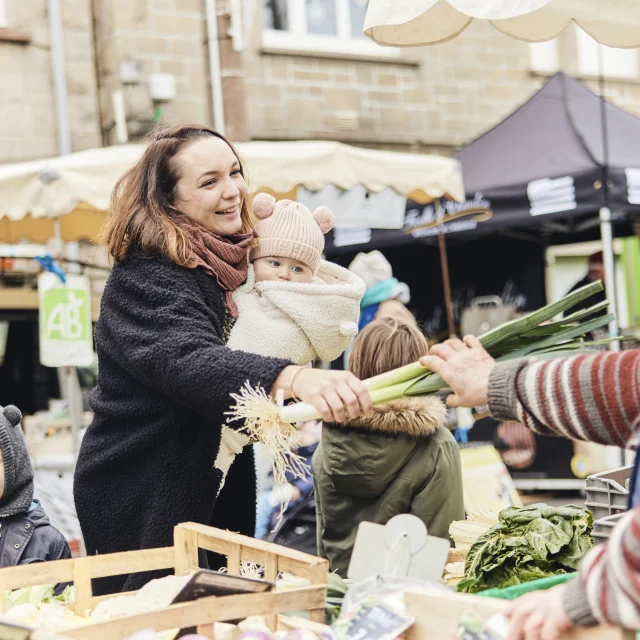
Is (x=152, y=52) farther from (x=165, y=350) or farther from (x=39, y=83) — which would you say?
(x=165, y=350)

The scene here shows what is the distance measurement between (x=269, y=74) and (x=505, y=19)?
730cm

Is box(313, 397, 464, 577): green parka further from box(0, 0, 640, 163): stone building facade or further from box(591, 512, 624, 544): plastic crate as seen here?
box(0, 0, 640, 163): stone building facade

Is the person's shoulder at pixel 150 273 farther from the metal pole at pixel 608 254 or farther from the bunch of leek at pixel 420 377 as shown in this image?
the metal pole at pixel 608 254

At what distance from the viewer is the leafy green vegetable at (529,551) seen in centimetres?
219

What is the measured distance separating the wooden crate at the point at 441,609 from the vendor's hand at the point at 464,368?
1.06 ft

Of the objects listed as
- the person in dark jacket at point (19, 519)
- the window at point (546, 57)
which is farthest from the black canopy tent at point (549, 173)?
the person in dark jacket at point (19, 519)

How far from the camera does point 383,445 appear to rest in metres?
3.28

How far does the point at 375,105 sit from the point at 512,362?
30.9ft

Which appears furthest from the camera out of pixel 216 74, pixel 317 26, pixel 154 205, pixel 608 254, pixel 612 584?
pixel 317 26

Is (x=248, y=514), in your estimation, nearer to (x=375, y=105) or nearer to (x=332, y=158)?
(x=332, y=158)

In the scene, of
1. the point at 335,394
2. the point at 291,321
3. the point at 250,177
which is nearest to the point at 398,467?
the point at 291,321

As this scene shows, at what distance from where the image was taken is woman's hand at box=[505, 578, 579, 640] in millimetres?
1342

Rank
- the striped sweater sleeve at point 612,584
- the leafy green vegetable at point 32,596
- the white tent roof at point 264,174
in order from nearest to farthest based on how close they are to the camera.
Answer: the striped sweater sleeve at point 612,584
the leafy green vegetable at point 32,596
the white tent roof at point 264,174

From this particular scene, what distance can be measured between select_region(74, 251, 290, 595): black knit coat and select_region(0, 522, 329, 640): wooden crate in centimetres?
21
